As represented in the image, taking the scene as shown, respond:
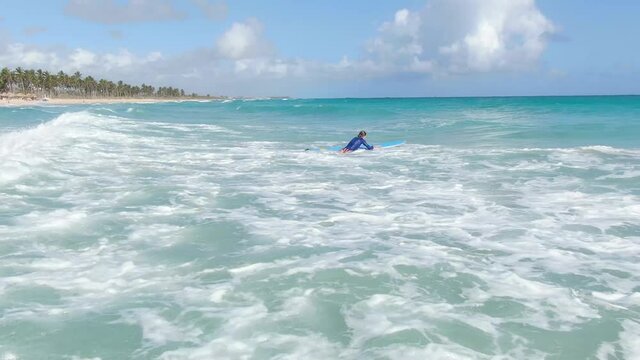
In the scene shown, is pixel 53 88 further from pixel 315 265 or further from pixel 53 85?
pixel 315 265

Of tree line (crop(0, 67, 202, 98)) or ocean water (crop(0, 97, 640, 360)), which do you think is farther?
tree line (crop(0, 67, 202, 98))

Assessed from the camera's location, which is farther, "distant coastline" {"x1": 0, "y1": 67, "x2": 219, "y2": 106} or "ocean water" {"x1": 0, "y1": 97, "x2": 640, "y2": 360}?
"distant coastline" {"x1": 0, "y1": 67, "x2": 219, "y2": 106}

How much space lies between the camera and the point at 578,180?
14.1 m

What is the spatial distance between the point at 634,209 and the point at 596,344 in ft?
21.0

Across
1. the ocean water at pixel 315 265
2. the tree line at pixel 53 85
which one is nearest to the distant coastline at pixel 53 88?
the tree line at pixel 53 85

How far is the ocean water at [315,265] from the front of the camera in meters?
5.09

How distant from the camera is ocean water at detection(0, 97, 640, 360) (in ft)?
16.7

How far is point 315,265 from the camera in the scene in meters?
7.13

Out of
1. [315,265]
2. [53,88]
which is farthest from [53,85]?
[315,265]

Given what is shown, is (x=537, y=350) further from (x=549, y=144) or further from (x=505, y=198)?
(x=549, y=144)

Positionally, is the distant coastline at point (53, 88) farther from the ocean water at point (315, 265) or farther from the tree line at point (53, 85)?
the ocean water at point (315, 265)

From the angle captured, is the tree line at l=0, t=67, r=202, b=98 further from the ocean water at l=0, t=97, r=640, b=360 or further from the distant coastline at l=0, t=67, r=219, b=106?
the ocean water at l=0, t=97, r=640, b=360

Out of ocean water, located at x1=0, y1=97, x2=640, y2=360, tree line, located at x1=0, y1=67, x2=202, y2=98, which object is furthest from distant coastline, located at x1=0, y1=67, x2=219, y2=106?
ocean water, located at x1=0, y1=97, x2=640, y2=360

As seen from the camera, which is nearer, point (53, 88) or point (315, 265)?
point (315, 265)
